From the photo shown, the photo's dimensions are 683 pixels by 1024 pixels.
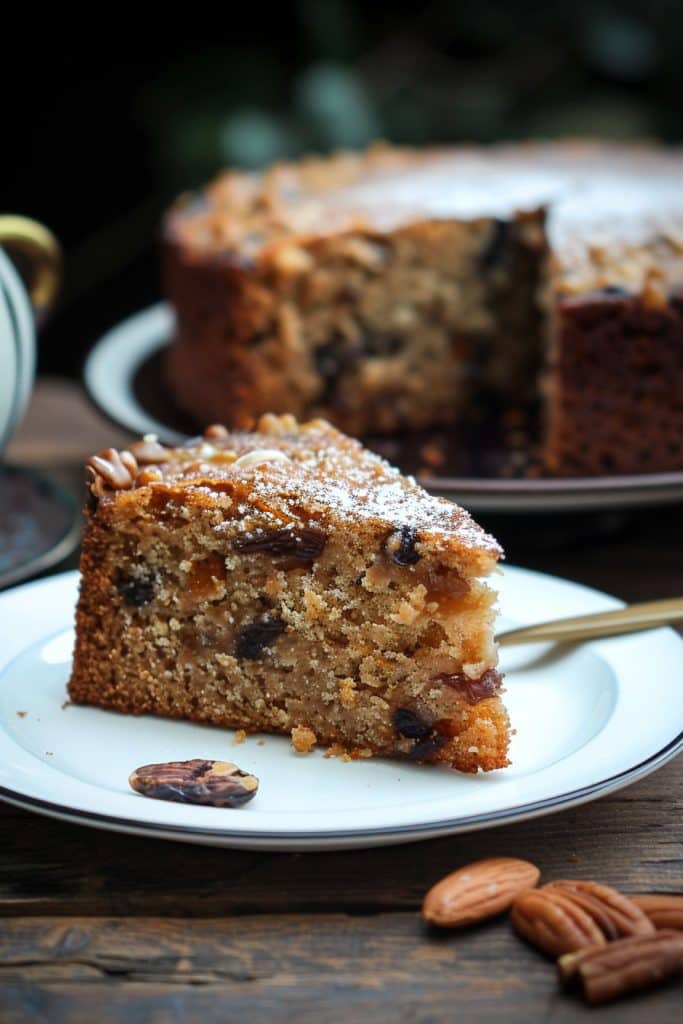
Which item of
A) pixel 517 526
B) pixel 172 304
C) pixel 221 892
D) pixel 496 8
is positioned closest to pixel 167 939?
pixel 221 892

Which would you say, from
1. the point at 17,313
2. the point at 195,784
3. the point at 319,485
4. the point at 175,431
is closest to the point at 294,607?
the point at 319,485

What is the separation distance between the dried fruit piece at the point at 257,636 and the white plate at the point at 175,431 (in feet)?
2.33

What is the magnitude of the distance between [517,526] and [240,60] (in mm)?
2380

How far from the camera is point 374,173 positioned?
3.68m

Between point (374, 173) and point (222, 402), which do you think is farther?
point (374, 173)

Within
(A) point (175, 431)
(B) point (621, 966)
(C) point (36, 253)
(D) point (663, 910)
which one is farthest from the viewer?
(A) point (175, 431)

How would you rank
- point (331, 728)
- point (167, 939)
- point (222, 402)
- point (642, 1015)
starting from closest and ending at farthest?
point (642, 1015) → point (167, 939) → point (331, 728) → point (222, 402)

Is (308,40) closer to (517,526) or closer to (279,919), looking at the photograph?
(517,526)

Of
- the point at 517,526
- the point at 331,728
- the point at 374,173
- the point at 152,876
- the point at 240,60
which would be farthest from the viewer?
the point at 240,60

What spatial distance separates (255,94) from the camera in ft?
14.4

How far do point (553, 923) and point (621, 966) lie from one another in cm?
9

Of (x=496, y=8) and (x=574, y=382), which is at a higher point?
(x=496, y=8)

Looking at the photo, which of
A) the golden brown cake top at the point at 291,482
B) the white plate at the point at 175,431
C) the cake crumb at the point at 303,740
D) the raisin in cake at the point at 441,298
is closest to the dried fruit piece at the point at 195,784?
the cake crumb at the point at 303,740

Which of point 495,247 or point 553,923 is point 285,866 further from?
point 495,247
